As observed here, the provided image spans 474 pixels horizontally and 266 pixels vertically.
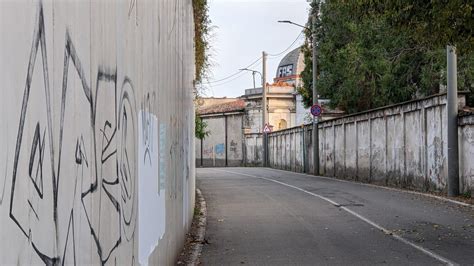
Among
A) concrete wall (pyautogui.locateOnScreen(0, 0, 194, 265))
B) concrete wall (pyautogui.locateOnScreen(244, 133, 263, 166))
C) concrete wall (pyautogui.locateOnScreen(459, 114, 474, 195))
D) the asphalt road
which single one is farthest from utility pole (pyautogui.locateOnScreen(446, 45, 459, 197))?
concrete wall (pyautogui.locateOnScreen(244, 133, 263, 166))

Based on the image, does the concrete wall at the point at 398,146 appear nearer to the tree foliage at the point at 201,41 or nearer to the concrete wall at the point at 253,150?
the tree foliage at the point at 201,41

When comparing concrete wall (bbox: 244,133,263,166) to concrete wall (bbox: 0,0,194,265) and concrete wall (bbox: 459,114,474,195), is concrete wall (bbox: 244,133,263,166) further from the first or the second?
concrete wall (bbox: 0,0,194,265)

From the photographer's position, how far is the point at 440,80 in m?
23.0

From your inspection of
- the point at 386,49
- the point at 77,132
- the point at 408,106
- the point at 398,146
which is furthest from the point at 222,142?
the point at 77,132

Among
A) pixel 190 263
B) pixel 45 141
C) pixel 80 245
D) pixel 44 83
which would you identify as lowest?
pixel 190 263

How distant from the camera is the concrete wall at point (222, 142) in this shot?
2322 inches

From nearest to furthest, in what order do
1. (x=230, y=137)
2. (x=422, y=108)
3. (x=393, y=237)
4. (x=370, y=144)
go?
(x=393, y=237)
(x=422, y=108)
(x=370, y=144)
(x=230, y=137)

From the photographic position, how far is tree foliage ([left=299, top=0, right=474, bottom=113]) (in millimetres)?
11570

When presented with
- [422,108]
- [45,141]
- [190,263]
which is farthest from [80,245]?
[422,108]

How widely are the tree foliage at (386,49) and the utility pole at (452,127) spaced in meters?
0.68

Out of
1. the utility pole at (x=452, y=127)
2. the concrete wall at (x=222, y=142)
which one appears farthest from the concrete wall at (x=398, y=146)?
the concrete wall at (x=222, y=142)

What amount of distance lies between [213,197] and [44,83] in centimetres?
1665

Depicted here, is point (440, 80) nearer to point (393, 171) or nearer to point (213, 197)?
point (393, 171)

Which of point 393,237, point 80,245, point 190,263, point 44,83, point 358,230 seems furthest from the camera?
point 358,230
